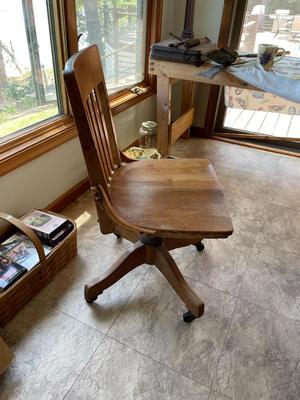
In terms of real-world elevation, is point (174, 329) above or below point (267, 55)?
below

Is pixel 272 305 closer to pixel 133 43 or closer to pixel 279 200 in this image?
pixel 279 200

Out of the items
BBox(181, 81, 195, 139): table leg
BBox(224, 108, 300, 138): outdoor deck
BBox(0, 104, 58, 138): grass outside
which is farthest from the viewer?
BBox(224, 108, 300, 138): outdoor deck

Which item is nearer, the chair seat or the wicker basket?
the chair seat

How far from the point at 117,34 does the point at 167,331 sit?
176cm

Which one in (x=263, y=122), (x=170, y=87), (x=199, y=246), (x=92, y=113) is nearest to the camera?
(x=92, y=113)

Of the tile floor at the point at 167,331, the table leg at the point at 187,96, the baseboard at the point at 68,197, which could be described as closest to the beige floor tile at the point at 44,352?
the tile floor at the point at 167,331

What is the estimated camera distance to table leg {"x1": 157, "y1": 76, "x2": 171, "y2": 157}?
1897 millimetres

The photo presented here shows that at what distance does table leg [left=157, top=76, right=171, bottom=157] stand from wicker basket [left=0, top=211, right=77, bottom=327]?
1.01 m

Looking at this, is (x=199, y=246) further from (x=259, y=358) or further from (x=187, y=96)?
(x=187, y=96)

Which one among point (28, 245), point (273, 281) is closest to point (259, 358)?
point (273, 281)

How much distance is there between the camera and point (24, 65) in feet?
4.52

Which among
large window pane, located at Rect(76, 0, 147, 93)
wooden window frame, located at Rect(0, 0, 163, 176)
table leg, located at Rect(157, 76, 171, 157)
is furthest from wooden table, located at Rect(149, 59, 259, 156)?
wooden window frame, located at Rect(0, 0, 163, 176)

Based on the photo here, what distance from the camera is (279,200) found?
1922mm

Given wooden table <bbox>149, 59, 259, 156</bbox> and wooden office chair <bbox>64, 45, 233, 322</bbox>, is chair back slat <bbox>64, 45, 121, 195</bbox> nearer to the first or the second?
wooden office chair <bbox>64, 45, 233, 322</bbox>
